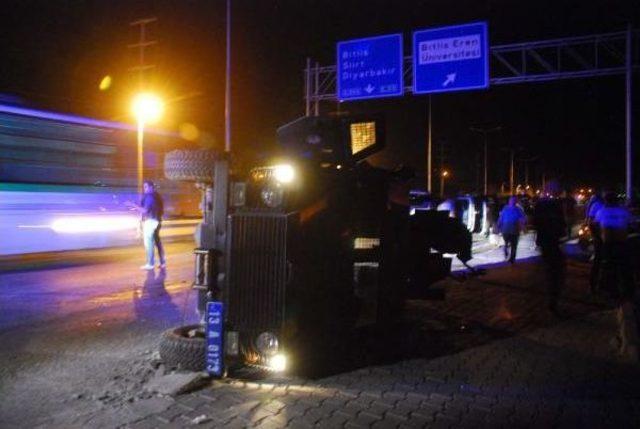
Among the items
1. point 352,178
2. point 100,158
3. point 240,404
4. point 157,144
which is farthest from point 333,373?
point 157,144

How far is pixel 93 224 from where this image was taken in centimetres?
1465

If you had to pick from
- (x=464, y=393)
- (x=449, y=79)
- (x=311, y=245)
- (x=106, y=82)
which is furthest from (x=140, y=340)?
(x=106, y=82)

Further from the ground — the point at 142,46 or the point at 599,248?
the point at 142,46

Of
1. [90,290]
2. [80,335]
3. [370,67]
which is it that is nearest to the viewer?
[80,335]

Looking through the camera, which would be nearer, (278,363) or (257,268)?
(257,268)

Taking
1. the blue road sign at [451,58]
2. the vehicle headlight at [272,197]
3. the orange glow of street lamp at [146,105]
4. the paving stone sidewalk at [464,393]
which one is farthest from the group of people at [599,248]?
the orange glow of street lamp at [146,105]

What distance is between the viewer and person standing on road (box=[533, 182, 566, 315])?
821cm

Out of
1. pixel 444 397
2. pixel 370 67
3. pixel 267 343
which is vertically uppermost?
pixel 370 67

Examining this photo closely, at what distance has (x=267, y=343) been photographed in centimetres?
495

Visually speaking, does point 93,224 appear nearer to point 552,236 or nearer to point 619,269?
point 552,236

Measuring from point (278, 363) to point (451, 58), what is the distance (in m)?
15.7

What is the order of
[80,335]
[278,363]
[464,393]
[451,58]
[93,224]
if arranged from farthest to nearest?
[451,58]
[93,224]
[80,335]
[278,363]
[464,393]

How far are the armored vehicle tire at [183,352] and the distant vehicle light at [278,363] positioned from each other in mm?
621

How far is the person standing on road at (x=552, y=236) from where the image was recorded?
821cm
